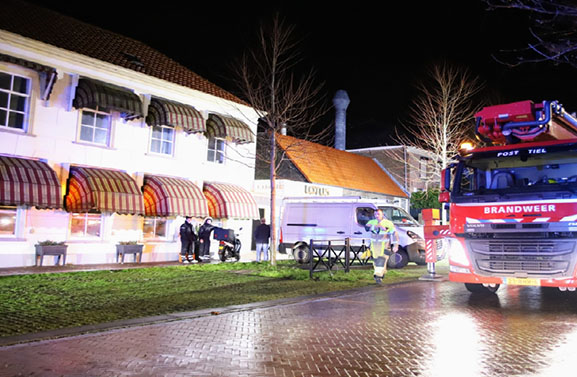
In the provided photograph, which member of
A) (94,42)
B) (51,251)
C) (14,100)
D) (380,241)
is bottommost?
(51,251)

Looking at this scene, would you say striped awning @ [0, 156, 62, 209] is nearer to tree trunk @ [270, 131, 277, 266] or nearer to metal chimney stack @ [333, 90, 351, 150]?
tree trunk @ [270, 131, 277, 266]

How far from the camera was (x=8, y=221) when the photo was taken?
1464 centimetres

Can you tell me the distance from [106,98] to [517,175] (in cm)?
1299

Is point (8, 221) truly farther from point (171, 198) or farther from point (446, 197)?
point (446, 197)

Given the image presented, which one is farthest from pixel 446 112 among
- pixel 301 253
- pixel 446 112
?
pixel 301 253

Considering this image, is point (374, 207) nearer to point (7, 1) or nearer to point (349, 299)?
point (349, 299)

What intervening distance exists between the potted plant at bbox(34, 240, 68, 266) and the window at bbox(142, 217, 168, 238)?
3.52m

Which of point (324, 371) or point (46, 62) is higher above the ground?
point (46, 62)

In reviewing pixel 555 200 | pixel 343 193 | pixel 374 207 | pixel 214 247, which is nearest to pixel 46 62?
pixel 214 247

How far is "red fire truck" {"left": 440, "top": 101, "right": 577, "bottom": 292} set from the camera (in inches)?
326

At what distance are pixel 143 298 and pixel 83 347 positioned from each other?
3790mm

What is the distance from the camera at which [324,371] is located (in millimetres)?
4891

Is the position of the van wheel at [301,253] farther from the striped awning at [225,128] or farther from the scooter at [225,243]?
the striped awning at [225,128]

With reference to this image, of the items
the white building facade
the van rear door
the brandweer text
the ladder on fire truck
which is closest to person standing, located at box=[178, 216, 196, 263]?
the white building facade
